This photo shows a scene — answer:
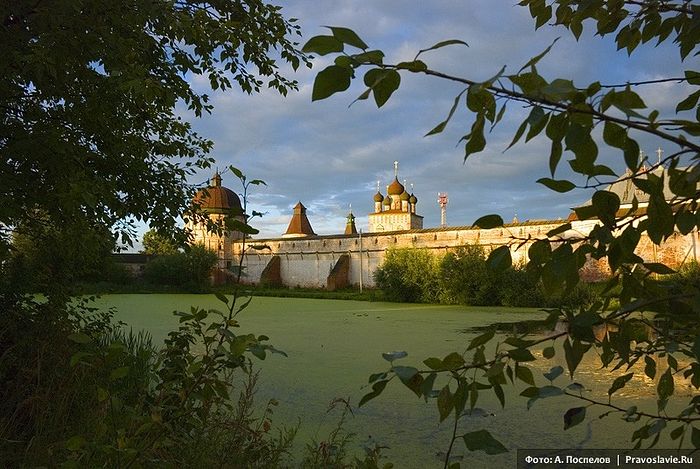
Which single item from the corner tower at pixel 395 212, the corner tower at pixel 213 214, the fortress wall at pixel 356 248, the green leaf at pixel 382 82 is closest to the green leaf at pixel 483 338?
the green leaf at pixel 382 82

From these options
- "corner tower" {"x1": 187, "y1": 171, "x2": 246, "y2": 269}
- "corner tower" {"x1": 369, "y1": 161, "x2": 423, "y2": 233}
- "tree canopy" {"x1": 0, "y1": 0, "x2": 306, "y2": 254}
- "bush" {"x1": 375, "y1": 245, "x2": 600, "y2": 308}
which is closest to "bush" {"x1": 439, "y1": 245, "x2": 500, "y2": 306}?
"bush" {"x1": 375, "y1": 245, "x2": 600, "y2": 308}

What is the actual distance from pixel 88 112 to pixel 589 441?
117 inches

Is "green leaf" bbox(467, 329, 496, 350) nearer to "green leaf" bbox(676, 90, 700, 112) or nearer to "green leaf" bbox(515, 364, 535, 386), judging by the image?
"green leaf" bbox(515, 364, 535, 386)

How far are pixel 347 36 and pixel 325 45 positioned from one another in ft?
0.07

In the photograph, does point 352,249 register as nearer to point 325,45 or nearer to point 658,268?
point 658,268

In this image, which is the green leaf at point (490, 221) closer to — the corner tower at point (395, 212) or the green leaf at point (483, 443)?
the green leaf at point (483, 443)

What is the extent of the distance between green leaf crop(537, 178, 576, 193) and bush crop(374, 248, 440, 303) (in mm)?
16867

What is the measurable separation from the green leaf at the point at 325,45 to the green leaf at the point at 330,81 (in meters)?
0.02

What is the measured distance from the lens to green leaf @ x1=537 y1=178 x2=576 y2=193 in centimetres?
60

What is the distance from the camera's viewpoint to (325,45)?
49 cm

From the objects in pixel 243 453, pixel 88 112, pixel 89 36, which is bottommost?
pixel 243 453

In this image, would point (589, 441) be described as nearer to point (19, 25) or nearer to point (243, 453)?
point (243, 453)

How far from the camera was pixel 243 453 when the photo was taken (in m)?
2.15

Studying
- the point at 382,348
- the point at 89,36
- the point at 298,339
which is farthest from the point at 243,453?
the point at 298,339
